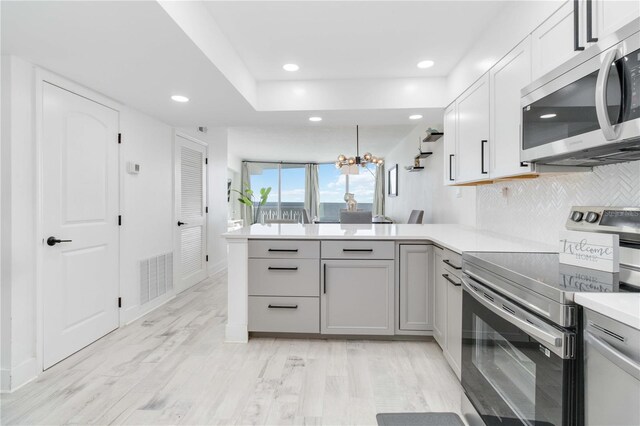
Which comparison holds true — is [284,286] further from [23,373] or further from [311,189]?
[311,189]

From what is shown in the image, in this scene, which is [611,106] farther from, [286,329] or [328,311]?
[286,329]

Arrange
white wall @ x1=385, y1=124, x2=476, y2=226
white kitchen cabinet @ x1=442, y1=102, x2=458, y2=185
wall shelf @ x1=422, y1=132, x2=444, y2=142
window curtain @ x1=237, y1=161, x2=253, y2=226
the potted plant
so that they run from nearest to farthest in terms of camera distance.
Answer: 1. white kitchen cabinet @ x1=442, y1=102, x2=458, y2=185
2. white wall @ x1=385, y1=124, x2=476, y2=226
3. wall shelf @ x1=422, y1=132, x2=444, y2=142
4. the potted plant
5. window curtain @ x1=237, y1=161, x2=253, y2=226

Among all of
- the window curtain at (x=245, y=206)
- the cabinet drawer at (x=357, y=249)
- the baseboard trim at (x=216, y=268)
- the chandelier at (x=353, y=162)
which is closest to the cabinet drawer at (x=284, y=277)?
the cabinet drawer at (x=357, y=249)

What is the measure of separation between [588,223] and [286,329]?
2.15m

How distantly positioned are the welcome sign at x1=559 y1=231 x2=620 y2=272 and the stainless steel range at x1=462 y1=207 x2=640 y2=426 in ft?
0.11

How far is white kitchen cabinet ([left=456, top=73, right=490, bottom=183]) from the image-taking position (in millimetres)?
2209

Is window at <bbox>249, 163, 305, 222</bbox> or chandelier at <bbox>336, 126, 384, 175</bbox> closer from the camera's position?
chandelier at <bbox>336, 126, 384, 175</bbox>

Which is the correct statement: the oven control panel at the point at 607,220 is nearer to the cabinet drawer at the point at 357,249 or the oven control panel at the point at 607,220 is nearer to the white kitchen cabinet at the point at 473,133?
the white kitchen cabinet at the point at 473,133

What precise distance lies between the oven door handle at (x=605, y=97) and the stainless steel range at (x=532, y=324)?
50 cm

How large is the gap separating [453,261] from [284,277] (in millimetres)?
1324

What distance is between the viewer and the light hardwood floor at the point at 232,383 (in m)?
1.76

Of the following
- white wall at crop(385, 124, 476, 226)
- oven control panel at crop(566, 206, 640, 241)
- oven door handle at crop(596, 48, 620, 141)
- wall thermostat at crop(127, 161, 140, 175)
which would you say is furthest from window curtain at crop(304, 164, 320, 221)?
oven door handle at crop(596, 48, 620, 141)

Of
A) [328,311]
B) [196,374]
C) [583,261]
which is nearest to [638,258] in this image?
[583,261]

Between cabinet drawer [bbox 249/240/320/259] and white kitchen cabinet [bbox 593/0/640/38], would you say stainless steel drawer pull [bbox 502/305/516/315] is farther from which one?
cabinet drawer [bbox 249/240/320/259]
